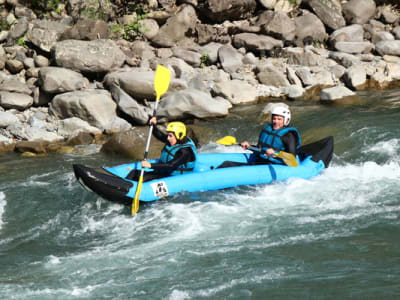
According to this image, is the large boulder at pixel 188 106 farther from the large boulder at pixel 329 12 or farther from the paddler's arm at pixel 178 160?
the large boulder at pixel 329 12

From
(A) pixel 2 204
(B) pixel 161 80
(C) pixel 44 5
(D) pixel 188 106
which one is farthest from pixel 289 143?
(C) pixel 44 5

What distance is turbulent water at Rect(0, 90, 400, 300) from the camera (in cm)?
312

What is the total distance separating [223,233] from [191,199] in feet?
3.13

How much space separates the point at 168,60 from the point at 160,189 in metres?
6.55

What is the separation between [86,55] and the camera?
31.3 feet

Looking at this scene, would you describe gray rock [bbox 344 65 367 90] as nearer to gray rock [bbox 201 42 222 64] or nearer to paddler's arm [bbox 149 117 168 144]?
gray rock [bbox 201 42 222 64]

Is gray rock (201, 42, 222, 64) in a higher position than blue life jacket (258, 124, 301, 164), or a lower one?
higher

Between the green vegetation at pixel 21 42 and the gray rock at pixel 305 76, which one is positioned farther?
the green vegetation at pixel 21 42

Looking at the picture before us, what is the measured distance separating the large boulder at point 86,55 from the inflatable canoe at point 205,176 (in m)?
4.75

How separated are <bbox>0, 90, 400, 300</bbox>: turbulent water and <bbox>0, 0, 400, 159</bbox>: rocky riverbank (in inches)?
80.1

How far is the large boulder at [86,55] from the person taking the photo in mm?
9492

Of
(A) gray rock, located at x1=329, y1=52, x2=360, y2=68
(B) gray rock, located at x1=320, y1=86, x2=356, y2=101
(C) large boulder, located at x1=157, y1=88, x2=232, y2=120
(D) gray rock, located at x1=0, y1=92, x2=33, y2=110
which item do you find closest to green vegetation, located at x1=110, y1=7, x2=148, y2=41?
(D) gray rock, located at x1=0, y1=92, x2=33, y2=110

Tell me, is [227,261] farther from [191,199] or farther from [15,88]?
[15,88]

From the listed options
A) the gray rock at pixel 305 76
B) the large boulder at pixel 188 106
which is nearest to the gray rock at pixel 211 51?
the gray rock at pixel 305 76
